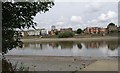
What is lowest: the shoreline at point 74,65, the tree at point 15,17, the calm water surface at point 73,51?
the calm water surface at point 73,51

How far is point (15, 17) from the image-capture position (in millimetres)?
8172

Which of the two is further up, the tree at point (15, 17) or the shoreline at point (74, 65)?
the tree at point (15, 17)

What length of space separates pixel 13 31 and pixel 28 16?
0.61 m

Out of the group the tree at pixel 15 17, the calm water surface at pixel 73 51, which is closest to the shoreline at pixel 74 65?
the calm water surface at pixel 73 51

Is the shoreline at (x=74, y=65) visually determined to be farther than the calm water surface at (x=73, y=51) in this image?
No

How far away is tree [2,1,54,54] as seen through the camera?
317 inches

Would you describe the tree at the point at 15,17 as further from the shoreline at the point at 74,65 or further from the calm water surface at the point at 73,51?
the calm water surface at the point at 73,51

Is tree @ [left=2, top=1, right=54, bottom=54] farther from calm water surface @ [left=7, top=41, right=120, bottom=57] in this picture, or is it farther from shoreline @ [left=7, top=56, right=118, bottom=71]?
calm water surface @ [left=7, top=41, right=120, bottom=57]

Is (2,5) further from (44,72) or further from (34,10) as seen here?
(44,72)

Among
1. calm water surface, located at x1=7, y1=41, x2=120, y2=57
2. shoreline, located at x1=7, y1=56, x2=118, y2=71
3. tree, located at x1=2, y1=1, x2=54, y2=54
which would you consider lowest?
calm water surface, located at x1=7, y1=41, x2=120, y2=57

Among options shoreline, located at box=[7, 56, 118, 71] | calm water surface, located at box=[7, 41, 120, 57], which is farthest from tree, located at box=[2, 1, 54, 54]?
calm water surface, located at box=[7, 41, 120, 57]

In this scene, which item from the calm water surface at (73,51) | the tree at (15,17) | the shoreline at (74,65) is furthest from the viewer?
the calm water surface at (73,51)

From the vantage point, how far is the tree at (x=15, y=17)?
8.06 meters

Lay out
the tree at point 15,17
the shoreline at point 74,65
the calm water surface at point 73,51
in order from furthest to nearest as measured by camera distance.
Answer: the calm water surface at point 73,51, the shoreline at point 74,65, the tree at point 15,17
